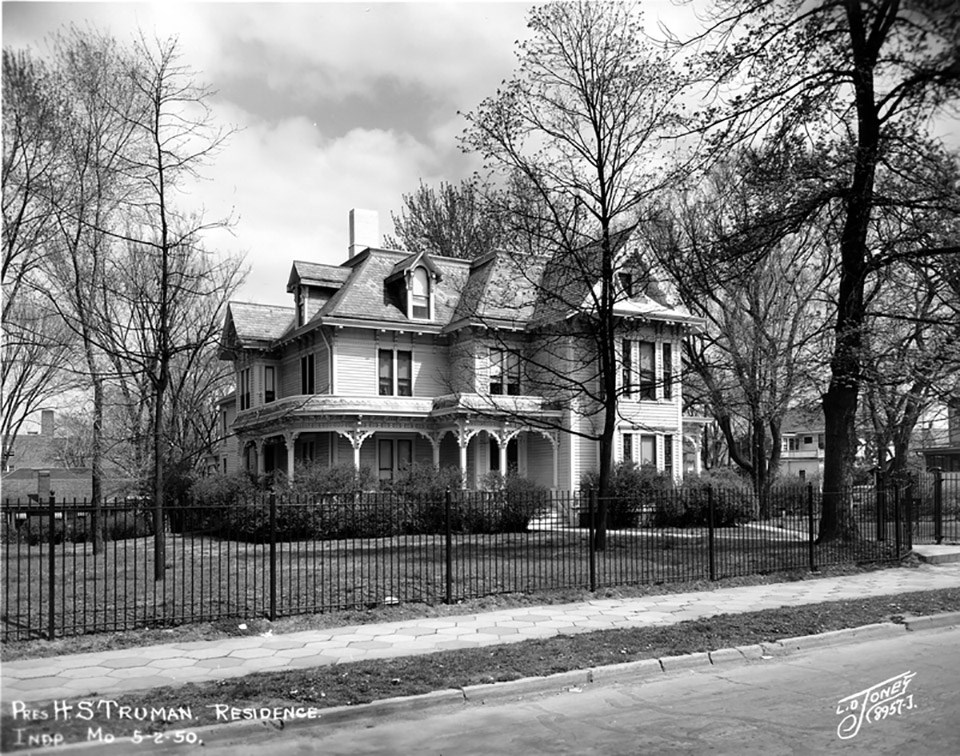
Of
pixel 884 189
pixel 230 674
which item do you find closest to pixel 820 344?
pixel 884 189

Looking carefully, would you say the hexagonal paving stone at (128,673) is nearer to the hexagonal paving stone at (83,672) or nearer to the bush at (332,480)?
the hexagonal paving stone at (83,672)

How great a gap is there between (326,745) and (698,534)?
42.8 ft

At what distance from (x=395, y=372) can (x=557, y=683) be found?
2278 cm

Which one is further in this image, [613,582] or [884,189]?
[613,582]

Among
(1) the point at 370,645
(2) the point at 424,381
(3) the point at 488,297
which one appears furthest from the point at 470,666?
(2) the point at 424,381

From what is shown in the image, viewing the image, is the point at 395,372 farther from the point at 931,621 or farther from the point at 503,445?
the point at 931,621

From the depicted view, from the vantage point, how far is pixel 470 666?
26.6 feet

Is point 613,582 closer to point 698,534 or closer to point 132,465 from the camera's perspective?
point 698,534

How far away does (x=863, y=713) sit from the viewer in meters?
5.86

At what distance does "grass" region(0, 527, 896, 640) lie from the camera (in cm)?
1012

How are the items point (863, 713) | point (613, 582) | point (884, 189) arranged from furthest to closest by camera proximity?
point (613, 582), point (884, 189), point (863, 713)

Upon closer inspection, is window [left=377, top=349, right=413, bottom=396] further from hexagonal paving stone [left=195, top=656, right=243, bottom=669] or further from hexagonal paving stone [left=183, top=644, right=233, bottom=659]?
hexagonal paving stone [left=195, top=656, right=243, bottom=669]

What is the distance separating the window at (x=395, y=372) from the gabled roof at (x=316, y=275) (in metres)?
3.47

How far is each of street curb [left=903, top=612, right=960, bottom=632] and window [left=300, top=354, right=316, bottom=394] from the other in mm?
22702
